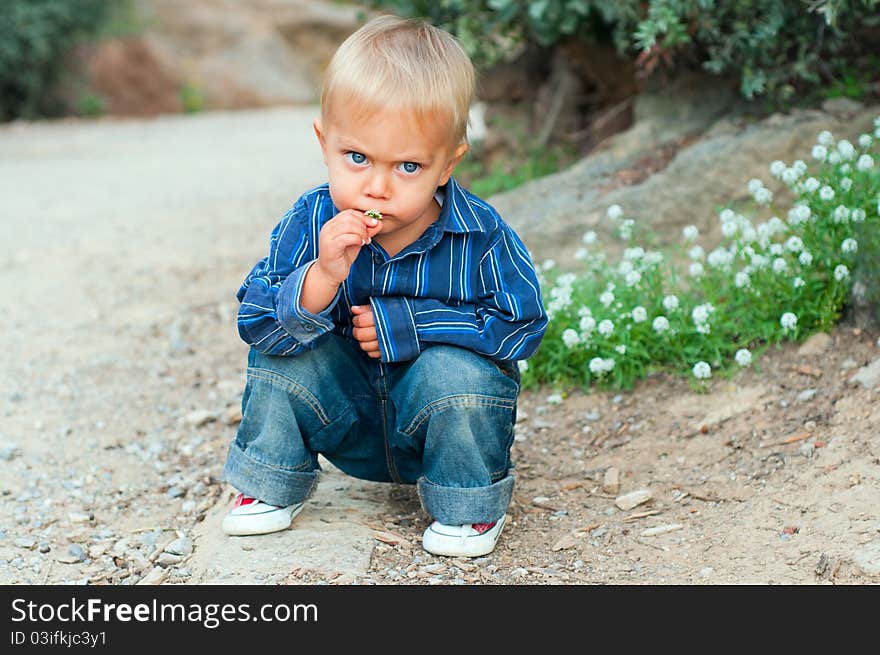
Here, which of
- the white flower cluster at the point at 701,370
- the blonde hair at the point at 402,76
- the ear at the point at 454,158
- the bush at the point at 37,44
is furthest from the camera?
the bush at the point at 37,44

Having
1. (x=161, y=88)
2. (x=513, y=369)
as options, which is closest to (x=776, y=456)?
(x=513, y=369)

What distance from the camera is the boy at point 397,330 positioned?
2.38m

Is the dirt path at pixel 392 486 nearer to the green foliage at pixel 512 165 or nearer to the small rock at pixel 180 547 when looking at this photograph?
the small rock at pixel 180 547

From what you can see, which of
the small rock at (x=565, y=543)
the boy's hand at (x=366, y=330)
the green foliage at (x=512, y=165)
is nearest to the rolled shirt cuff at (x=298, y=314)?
the boy's hand at (x=366, y=330)

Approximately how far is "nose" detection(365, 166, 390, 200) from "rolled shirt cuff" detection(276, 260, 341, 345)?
0.22 meters

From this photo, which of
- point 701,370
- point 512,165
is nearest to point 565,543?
point 701,370

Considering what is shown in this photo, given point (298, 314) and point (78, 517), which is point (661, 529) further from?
point (78, 517)

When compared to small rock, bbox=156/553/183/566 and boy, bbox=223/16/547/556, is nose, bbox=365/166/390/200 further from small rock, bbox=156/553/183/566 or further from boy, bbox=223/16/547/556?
small rock, bbox=156/553/183/566

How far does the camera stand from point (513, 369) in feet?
8.82

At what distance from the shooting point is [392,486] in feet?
10.1

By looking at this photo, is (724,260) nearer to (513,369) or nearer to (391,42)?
(513,369)

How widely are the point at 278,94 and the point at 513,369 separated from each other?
11689 mm

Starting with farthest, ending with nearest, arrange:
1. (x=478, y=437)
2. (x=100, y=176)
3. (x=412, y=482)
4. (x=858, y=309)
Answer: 1. (x=100, y=176)
2. (x=858, y=309)
3. (x=412, y=482)
4. (x=478, y=437)

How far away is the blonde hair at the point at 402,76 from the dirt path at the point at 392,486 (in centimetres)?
105
